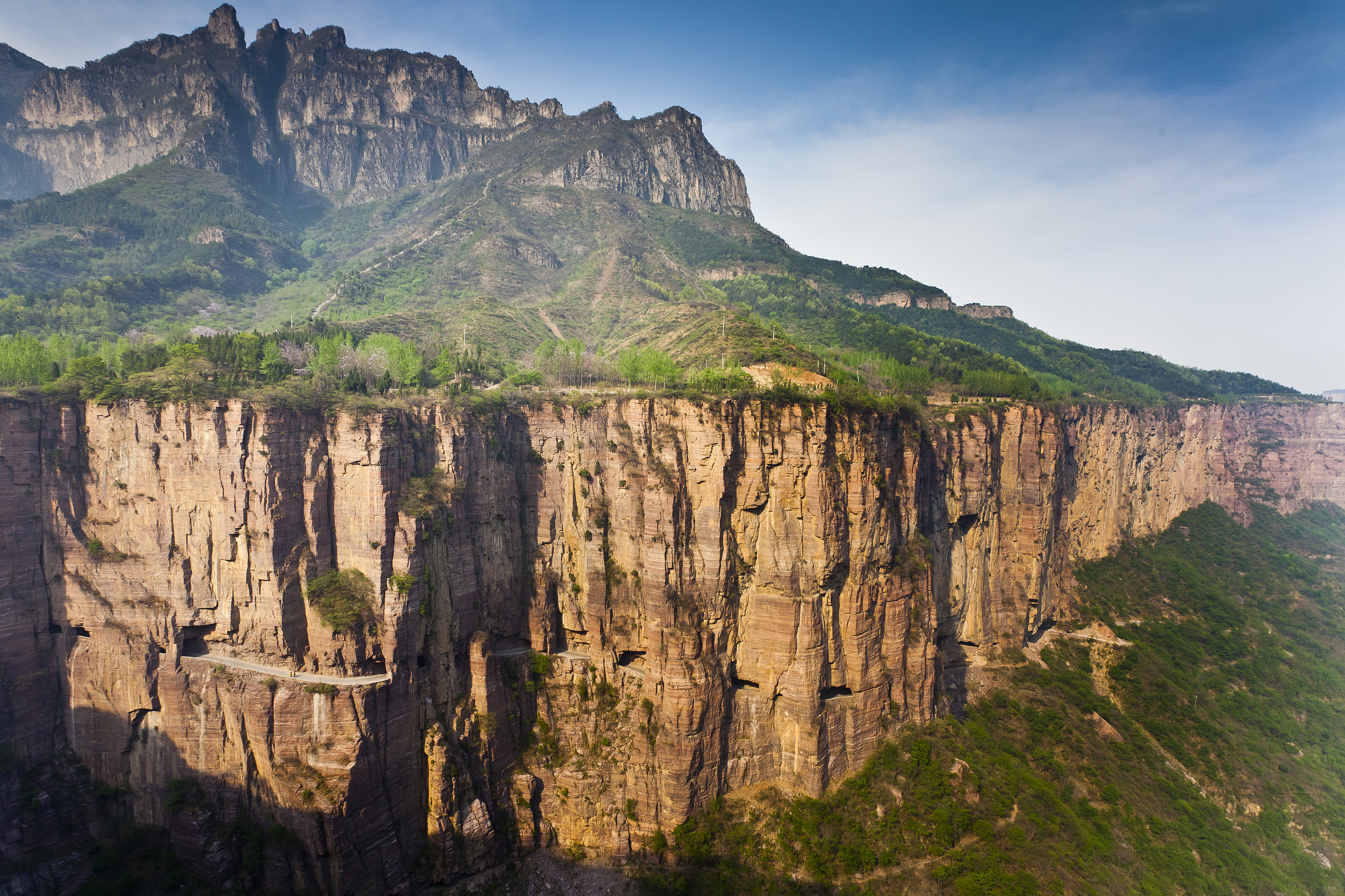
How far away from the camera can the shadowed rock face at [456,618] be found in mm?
33156

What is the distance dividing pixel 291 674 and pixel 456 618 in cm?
873

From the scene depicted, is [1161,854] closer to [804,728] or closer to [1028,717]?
[1028,717]

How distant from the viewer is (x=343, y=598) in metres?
34.2

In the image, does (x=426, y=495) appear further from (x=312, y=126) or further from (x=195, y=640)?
(x=312, y=126)

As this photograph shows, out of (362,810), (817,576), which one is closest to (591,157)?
(817,576)

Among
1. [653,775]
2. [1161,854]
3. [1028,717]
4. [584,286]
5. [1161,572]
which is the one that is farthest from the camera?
[584,286]

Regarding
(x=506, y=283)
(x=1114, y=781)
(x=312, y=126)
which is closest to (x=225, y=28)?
(x=312, y=126)

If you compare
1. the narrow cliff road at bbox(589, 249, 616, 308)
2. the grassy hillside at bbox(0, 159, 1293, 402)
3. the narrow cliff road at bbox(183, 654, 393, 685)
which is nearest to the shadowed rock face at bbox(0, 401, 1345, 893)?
the narrow cliff road at bbox(183, 654, 393, 685)

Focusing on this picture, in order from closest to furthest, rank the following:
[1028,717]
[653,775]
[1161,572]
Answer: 1. [653,775]
2. [1028,717]
3. [1161,572]

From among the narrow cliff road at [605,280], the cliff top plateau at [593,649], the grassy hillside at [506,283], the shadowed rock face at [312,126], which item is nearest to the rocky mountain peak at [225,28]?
the shadowed rock face at [312,126]

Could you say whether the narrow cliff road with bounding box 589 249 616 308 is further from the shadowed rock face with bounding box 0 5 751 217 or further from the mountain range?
the shadowed rock face with bounding box 0 5 751 217

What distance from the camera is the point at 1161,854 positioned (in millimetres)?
42062

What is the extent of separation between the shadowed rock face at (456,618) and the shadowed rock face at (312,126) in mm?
122286

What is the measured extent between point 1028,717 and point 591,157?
140m
